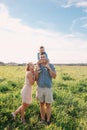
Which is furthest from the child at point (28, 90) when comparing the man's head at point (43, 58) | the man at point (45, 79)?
the man's head at point (43, 58)

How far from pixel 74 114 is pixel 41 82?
2.19 metres

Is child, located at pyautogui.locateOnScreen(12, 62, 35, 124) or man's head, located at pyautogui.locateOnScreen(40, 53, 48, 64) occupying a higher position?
man's head, located at pyautogui.locateOnScreen(40, 53, 48, 64)

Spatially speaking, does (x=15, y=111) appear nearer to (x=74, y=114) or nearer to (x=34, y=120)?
(x=34, y=120)

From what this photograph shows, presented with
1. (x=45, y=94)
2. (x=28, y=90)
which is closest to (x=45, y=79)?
(x=45, y=94)

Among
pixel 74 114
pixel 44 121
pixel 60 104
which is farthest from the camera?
pixel 60 104

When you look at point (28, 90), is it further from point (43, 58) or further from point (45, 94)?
point (43, 58)

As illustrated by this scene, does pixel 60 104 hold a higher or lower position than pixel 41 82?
lower

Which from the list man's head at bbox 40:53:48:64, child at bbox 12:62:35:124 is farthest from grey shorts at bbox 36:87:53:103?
man's head at bbox 40:53:48:64

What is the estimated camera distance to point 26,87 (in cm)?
915

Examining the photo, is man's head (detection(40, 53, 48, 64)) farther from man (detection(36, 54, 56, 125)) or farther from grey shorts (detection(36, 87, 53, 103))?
grey shorts (detection(36, 87, 53, 103))

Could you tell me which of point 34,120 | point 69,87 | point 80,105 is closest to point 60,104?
point 80,105

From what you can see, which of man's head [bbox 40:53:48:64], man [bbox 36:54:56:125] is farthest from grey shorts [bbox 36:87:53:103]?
man's head [bbox 40:53:48:64]

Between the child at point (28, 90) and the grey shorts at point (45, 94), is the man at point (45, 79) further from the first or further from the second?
the child at point (28, 90)

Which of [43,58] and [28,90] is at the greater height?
[43,58]
